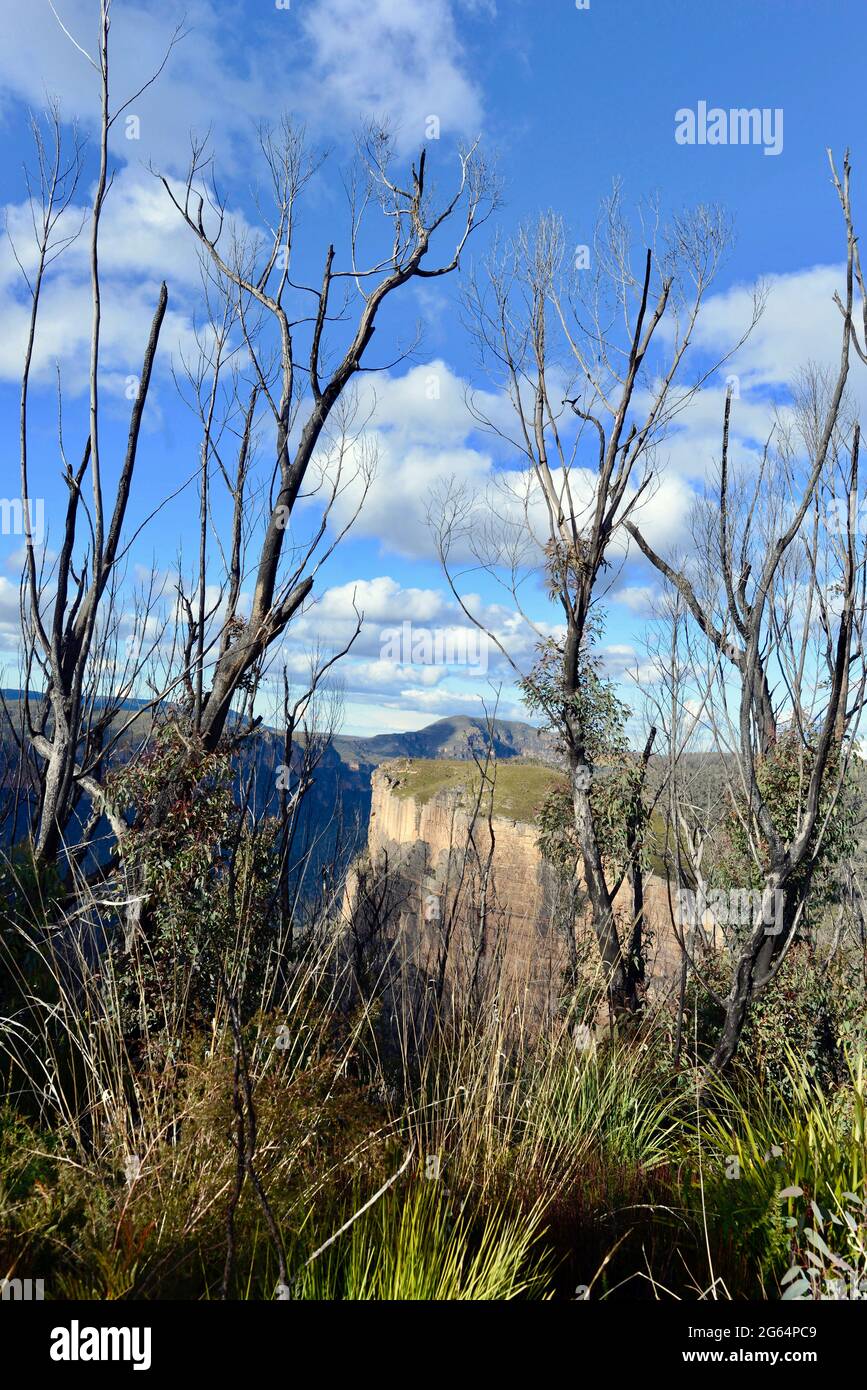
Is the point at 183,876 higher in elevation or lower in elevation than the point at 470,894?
higher

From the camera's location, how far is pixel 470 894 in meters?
5.07

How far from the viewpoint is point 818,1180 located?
3.40 meters

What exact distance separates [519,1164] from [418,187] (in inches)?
278

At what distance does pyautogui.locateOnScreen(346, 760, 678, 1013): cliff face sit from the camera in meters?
4.54

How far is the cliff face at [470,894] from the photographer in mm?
4535

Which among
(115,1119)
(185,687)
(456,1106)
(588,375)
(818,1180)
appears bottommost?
(818,1180)

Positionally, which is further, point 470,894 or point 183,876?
point 470,894

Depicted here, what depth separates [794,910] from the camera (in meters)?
6.81

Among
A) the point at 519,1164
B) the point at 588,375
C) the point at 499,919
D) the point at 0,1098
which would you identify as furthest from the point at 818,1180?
the point at 588,375
